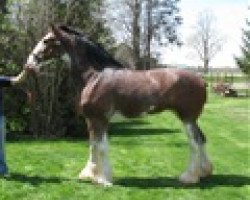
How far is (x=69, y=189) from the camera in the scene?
8.62 meters

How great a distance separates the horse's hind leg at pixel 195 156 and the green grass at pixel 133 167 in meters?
0.16

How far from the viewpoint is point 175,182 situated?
9.30 m

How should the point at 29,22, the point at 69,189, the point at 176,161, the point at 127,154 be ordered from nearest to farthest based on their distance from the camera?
1. the point at 69,189
2. the point at 176,161
3. the point at 127,154
4. the point at 29,22

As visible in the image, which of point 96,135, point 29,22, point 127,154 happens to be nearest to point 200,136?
point 96,135

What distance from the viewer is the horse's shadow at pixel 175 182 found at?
9.03 metres

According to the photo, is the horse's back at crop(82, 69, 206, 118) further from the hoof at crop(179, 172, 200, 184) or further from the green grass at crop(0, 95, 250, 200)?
the hoof at crop(179, 172, 200, 184)

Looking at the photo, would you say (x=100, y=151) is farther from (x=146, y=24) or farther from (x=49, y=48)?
(x=146, y=24)

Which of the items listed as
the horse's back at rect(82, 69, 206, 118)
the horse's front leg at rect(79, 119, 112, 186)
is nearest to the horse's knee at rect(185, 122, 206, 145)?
the horse's back at rect(82, 69, 206, 118)

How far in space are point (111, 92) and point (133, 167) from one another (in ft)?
7.30

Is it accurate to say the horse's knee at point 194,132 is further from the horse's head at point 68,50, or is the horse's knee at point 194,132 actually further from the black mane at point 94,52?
the horse's head at point 68,50

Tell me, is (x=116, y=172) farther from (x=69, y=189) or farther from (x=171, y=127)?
(x=171, y=127)

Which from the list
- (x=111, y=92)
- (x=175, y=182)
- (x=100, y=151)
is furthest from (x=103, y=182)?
(x=111, y=92)

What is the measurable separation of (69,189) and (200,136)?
6.88 feet

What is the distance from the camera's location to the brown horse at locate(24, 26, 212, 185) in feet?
29.4
